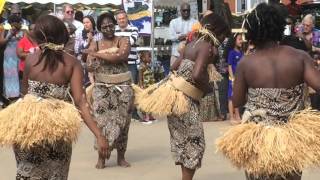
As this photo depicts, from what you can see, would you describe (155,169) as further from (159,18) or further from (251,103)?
(159,18)

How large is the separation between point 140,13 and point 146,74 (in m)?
1.81

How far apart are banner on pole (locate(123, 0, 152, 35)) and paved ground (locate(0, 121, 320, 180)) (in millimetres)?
3664

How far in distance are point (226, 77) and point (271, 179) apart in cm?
732

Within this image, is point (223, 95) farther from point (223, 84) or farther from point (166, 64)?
point (166, 64)

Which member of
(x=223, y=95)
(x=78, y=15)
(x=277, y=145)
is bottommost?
(x=223, y=95)

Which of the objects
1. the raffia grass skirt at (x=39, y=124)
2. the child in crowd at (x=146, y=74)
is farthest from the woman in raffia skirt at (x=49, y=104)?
the child in crowd at (x=146, y=74)

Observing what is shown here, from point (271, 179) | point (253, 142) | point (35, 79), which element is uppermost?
point (35, 79)

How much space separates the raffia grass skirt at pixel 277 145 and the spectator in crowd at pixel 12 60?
835 centimetres

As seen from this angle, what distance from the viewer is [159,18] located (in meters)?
14.0

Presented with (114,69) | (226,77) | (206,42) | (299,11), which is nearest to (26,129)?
(206,42)

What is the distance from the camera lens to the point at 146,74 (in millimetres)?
11336

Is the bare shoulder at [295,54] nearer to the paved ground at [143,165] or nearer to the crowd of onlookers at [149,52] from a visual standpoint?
the paved ground at [143,165]

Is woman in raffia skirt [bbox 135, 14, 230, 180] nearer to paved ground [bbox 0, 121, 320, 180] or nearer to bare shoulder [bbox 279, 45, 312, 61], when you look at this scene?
paved ground [bbox 0, 121, 320, 180]

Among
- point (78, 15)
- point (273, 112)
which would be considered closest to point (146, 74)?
point (78, 15)
